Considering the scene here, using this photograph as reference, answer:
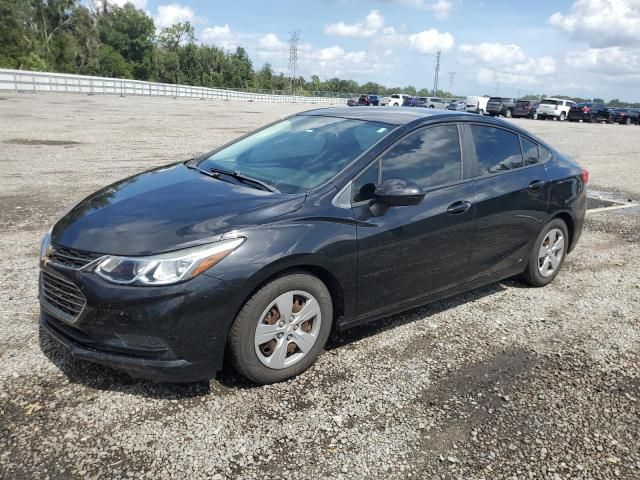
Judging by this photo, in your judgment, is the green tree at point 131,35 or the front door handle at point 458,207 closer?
the front door handle at point 458,207

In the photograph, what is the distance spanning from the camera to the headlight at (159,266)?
2.82m

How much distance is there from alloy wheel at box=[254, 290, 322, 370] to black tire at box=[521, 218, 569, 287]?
255 centimetres

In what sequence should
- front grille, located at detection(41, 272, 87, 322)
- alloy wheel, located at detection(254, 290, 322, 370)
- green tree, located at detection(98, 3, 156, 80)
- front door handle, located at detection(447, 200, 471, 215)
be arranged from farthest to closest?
green tree, located at detection(98, 3, 156, 80) → front door handle, located at detection(447, 200, 471, 215) → alloy wheel, located at detection(254, 290, 322, 370) → front grille, located at detection(41, 272, 87, 322)

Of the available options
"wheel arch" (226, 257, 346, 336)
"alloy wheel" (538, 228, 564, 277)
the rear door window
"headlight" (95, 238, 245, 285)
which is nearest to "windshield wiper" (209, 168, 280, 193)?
"wheel arch" (226, 257, 346, 336)

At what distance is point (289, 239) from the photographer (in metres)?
3.14

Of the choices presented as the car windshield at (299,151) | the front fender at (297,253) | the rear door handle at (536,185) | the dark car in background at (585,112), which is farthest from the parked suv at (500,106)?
the front fender at (297,253)

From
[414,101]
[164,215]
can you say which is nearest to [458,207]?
[164,215]

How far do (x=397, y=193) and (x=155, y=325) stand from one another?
1691mm

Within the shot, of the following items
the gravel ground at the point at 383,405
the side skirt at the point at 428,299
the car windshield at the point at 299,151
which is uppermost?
the car windshield at the point at 299,151

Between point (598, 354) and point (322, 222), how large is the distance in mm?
2362

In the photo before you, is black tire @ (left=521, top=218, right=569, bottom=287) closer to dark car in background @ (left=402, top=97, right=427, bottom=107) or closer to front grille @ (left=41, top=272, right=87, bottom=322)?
front grille @ (left=41, top=272, right=87, bottom=322)

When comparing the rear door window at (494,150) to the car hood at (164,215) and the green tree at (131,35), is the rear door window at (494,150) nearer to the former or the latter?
the car hood at (164,215)

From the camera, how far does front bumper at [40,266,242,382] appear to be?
281 centimetres

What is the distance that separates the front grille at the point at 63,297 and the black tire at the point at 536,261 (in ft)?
12.6
